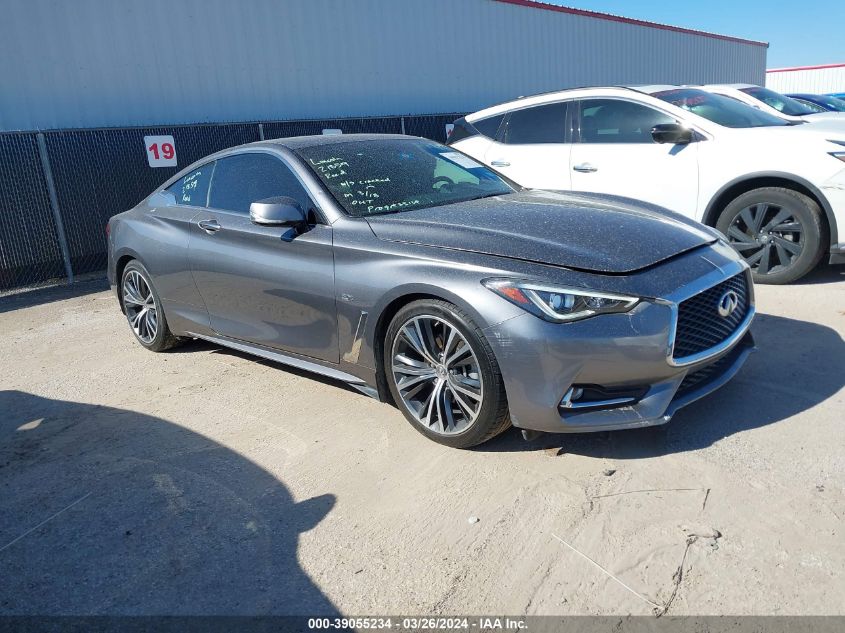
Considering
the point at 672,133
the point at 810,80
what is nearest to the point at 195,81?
the point at 672,133

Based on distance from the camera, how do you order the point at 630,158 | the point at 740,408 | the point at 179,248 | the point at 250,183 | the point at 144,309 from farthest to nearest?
1. the point at 630,158
2. the point at 144,309
3. the point at 179,248
4. the point at 250,183
5. the point at 740,408

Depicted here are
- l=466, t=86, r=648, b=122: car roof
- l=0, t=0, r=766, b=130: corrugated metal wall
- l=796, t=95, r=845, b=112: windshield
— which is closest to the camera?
l=466, t=86, r=648, b=122: car roof

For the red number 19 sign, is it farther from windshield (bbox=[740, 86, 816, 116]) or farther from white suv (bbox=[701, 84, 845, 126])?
windshield (bbox=[740, 86, 816, 116])

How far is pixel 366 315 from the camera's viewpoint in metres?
3.80

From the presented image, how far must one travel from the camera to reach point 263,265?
4.38m

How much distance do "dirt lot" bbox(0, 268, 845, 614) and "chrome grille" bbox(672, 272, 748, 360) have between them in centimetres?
48

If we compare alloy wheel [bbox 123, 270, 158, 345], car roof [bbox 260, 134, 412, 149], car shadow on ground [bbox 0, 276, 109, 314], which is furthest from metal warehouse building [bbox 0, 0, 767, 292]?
car roof [bbox 260, 134, 412, 149]

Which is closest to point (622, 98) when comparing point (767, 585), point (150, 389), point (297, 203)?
point (297, 203)

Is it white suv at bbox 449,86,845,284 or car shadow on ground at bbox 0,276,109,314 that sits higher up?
white suv at bbox 449,86,845,284

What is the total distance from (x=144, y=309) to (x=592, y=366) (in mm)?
3924

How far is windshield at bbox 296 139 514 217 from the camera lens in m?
4.24

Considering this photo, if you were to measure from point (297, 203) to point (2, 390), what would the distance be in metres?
2.74

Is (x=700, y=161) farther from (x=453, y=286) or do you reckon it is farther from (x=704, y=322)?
(x=453, y=286)

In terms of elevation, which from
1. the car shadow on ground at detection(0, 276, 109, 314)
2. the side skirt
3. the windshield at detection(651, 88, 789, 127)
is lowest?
the car shadow on ground at detection(0, 276, 109, 314)
